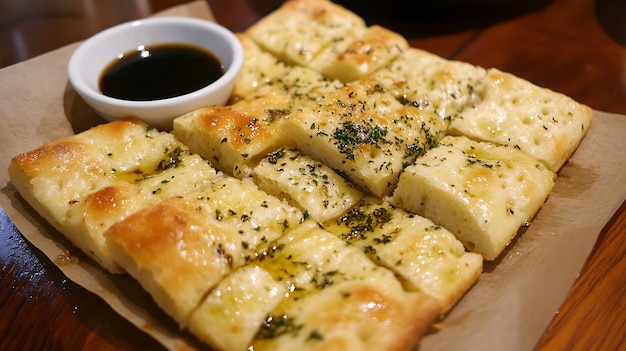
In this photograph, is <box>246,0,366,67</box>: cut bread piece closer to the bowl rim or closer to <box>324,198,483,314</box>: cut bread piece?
the bowl rim

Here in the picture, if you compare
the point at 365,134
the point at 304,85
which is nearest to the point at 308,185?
the point at 365,134

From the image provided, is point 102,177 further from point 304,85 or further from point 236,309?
point 304,85

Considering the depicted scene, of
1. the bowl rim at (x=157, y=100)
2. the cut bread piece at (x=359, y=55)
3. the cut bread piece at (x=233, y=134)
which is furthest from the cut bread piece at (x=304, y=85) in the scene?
the bowl rim at (x=157, y=100)

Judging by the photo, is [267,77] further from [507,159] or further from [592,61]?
[592,61]

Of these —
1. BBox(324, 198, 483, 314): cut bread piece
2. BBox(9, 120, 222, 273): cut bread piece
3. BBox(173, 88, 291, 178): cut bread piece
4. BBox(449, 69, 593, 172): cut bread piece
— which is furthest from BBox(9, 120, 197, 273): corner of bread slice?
BBox(449, 69, 593, 172): cut bread piece

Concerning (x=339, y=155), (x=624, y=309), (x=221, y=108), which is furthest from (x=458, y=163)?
(x=221, y=108)

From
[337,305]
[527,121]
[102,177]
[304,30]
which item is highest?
[527,121]
